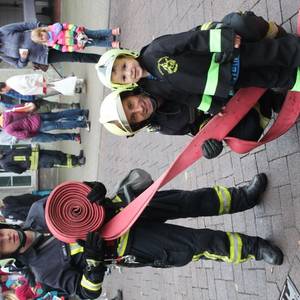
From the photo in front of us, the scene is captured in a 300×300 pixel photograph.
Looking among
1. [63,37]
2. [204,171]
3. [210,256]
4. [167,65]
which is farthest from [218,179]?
[63,37]

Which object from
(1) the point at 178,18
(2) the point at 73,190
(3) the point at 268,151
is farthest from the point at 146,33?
(2) the point at 73,190

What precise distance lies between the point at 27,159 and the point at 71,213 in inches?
196

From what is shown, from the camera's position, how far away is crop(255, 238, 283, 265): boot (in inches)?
165

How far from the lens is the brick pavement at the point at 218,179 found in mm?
4277

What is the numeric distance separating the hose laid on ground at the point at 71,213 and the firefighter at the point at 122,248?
0.09 metres

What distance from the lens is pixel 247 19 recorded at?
11.4 ft

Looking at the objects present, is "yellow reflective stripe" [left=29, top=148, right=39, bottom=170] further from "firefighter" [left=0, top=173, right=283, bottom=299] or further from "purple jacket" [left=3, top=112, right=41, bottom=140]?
"firefighter" [left=0, top=173, right=283, bottom=299]

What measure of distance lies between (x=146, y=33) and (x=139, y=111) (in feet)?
15.2

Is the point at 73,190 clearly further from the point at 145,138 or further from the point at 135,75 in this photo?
the point at 145,138

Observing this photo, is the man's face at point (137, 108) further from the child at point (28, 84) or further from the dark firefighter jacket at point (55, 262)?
the child at point (28, 84)

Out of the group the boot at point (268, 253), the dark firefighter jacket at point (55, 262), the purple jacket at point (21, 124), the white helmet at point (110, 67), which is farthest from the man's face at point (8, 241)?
the purple jacket at point (21, 124)

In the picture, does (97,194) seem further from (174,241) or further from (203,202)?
(203,202)

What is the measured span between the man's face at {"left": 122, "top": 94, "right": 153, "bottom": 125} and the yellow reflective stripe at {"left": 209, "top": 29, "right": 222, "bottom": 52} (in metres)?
0.70

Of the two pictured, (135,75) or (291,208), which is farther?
(291,208)
